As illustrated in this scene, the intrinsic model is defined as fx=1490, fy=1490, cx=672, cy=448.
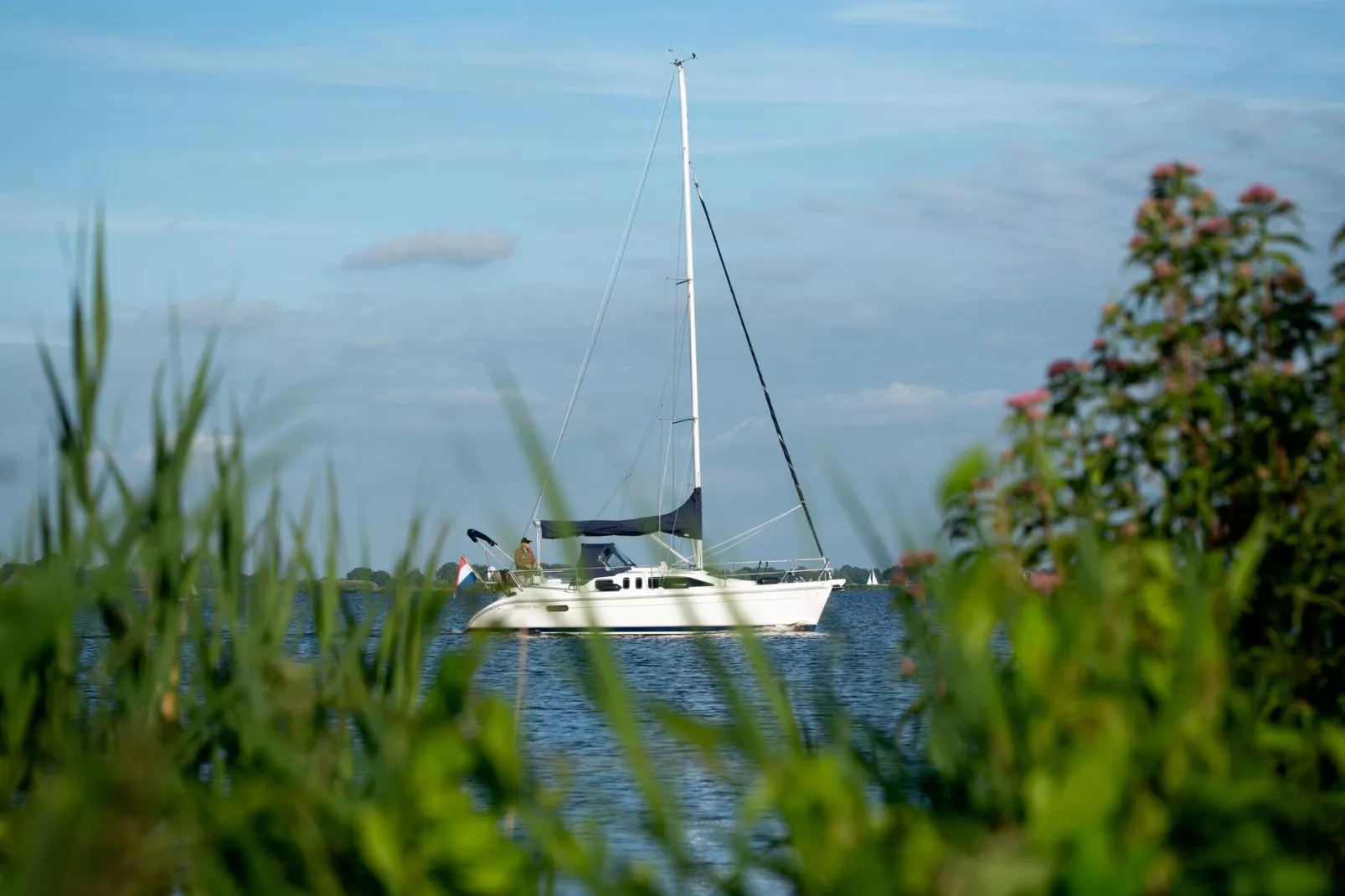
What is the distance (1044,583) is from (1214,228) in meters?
0.97

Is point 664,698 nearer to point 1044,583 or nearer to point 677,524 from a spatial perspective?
point 677,524

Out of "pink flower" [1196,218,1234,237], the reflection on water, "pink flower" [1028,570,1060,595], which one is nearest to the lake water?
the reflection on water

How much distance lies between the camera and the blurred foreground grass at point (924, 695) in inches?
74.4

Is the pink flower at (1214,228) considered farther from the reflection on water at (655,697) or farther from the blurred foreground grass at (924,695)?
the reflection on water at (655,697)

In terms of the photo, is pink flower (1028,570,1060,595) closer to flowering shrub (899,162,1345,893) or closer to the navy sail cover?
flowering shrub (899,162,1345,893)

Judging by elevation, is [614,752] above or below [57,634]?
below

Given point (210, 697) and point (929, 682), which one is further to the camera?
point (210, 697)

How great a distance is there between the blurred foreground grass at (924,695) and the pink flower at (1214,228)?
0.01 meters

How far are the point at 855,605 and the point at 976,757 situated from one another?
426ft

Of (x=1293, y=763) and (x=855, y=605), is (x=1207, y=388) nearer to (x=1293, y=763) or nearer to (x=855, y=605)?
(x=1293, y=763)

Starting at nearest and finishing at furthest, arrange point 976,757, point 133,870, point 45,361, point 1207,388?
point 133,870, point 976,757, point 1207,388, point 45,361

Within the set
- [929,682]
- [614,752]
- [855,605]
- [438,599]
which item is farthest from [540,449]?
[855,605]

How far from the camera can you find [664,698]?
25375 millimetres

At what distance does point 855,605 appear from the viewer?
428 ft
